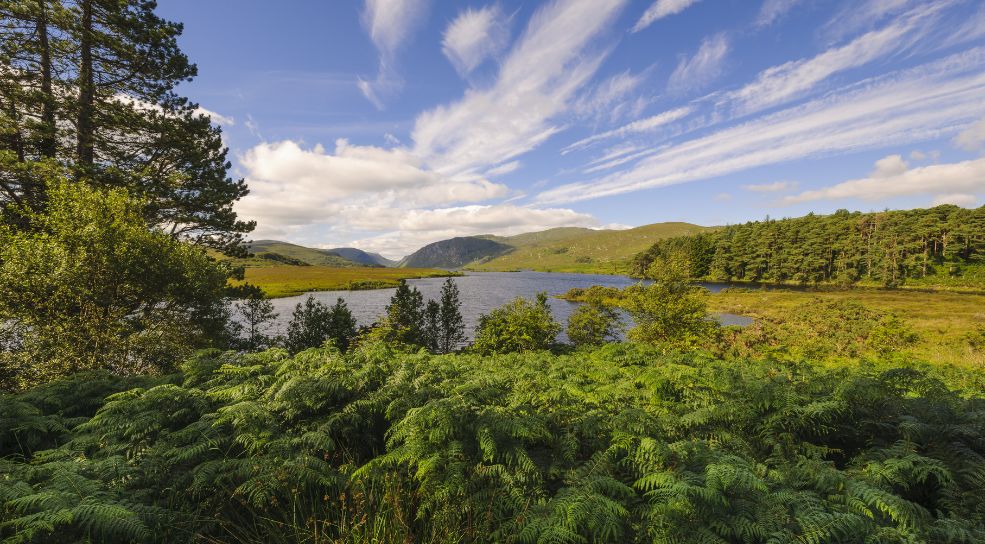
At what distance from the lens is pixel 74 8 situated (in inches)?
581

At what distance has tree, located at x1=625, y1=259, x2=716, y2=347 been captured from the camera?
84.3ft

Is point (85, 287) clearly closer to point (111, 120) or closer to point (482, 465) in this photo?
point (111, 120)

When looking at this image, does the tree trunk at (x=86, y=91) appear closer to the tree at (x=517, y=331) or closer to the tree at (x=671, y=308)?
the tree at (x=517, y=331)

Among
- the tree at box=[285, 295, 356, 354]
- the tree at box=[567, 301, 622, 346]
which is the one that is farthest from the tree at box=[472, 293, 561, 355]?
the tree at box=[285, 295, 356, 354]

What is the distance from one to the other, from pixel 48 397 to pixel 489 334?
2685 cm

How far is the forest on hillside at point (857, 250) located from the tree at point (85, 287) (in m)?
71.8

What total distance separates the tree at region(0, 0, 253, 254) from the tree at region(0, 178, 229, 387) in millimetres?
2143

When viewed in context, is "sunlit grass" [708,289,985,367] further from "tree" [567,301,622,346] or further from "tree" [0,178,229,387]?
"tree" [0,178,229,387]

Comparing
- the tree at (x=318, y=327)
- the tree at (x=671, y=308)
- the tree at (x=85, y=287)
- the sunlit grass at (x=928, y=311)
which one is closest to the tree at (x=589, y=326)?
the tree at (x=671, y=308)

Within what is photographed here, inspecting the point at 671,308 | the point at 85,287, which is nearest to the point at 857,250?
the point at 671,308

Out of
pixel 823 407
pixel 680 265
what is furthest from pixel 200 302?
pixel 680 265

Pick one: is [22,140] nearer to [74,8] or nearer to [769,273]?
[74,8]

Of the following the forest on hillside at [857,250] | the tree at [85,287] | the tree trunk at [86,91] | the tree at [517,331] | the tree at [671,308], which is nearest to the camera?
the tree at [85,287]

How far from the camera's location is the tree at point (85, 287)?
1138 centimetres
